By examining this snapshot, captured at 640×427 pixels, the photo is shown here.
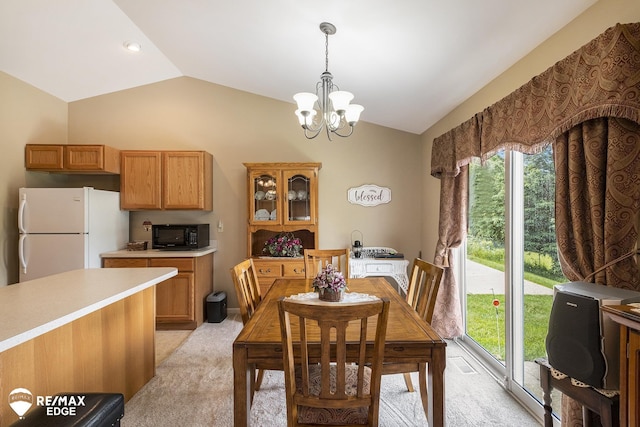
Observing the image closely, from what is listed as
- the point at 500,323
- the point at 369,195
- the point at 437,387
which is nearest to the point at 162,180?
the point at 369,195

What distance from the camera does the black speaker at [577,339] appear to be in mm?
1118

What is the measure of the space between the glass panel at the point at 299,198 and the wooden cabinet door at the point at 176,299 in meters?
1.42

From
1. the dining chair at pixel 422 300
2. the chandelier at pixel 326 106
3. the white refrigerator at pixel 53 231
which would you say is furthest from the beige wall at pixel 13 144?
the dining chair at pixel 422 300

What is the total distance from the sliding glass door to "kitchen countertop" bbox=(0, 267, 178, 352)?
263 centimetres

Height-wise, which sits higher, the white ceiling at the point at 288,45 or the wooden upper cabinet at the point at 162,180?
the white ceiling at the point at 288,45

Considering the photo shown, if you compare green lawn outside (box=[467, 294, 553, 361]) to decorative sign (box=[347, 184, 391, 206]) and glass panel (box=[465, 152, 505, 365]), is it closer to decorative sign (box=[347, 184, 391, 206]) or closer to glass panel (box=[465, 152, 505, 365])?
glass panel (box=[465, 152, 505, 365])

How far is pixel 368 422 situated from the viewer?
1.29 metres

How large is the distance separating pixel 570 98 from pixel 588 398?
1.36 m

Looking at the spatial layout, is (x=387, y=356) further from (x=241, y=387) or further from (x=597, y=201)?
(x=597, y=201)

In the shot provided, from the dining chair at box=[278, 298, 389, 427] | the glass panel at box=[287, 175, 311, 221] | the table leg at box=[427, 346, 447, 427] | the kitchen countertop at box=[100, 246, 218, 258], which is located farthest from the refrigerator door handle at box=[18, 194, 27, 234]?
the table leg at box=[427, 346, 447, 427]

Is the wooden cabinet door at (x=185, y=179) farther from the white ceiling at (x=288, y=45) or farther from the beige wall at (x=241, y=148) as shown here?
the white ceiling at (x=288, y=45)

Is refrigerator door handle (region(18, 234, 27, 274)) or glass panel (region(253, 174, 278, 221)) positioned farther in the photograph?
glass panel (region(253, 174, 278, 221))

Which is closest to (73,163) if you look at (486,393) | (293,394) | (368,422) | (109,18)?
(109,18)

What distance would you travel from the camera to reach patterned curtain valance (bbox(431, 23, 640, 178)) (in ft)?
4.07
